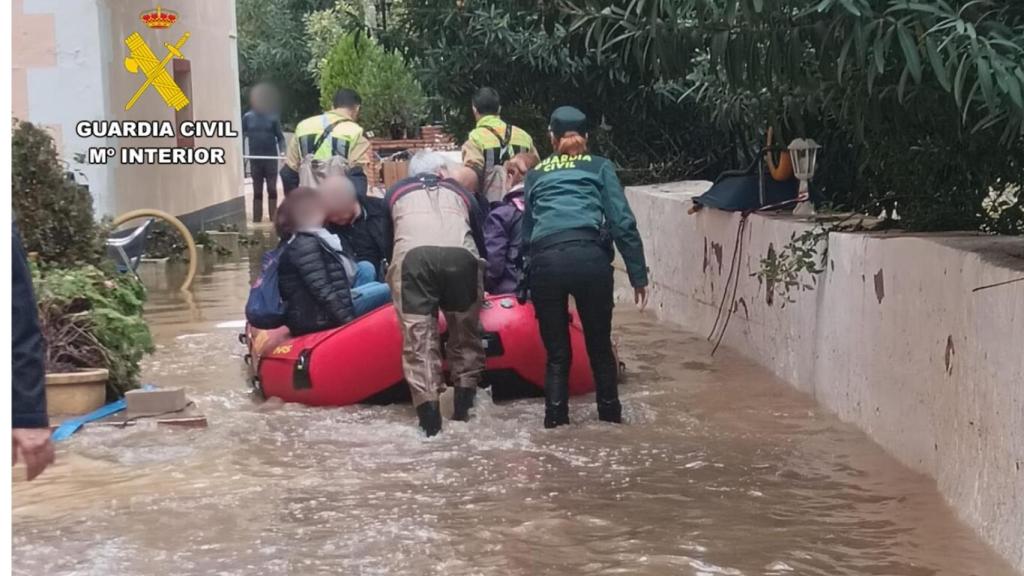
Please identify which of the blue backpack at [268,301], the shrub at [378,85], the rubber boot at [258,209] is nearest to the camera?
the blue backpack at [268,301]

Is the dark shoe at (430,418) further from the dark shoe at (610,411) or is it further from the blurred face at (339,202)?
the blurred face at (339,202)

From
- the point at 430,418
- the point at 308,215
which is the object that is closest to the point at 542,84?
the point at 308,215

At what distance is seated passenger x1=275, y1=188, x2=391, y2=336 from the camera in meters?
7.76

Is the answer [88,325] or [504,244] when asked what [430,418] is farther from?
[88,325]

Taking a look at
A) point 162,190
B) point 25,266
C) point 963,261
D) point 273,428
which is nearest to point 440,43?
point 162,190

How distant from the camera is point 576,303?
285 inches

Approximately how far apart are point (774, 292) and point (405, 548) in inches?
157

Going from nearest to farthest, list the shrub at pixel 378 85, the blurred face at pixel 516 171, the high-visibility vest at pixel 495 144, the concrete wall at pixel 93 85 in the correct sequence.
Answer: the blurred face at pixel 516 171, the high-visibility vest at pixel 495 144, the concrete wall at pixel 93 85, the shrub at pixel 378 85

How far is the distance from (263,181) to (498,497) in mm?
15750

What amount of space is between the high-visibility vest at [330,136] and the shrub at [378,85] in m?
16.3

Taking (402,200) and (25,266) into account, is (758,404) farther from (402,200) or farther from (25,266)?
(25,266)

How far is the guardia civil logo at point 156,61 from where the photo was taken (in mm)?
16016

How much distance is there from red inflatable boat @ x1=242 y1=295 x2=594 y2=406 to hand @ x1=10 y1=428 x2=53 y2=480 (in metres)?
4.26

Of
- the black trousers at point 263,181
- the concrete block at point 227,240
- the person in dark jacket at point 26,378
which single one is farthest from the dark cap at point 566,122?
the black trousers at point 263,181
